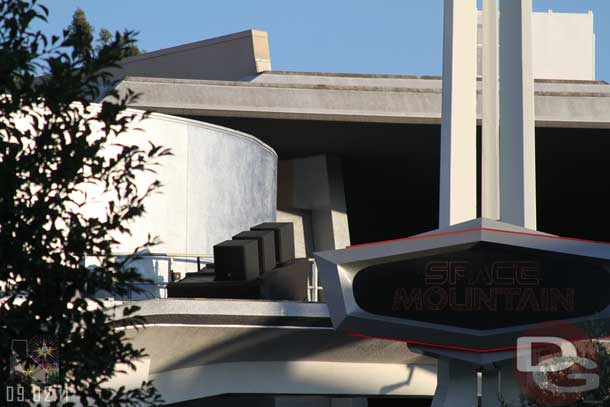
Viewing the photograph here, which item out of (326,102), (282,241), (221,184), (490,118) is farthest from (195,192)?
(326,102)

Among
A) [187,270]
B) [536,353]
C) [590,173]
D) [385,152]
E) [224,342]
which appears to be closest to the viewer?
[536,353]

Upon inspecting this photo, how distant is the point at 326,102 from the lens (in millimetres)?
34312

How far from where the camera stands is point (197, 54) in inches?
1708

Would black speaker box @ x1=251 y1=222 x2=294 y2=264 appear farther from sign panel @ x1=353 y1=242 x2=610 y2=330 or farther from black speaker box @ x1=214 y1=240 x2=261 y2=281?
sign panel @ x1=353 y1=242 x2=610 y2=330

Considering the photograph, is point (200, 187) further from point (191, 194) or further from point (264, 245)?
point (264, 245)

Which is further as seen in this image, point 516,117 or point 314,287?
point 314,287

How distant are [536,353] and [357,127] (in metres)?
16.6

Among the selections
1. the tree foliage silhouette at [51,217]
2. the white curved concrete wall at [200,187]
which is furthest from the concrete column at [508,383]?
the tree foliage silhouette at [51,217]

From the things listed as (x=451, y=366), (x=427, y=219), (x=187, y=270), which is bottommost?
(x=451, y=366)

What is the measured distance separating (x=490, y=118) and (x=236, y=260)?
7.21 metres

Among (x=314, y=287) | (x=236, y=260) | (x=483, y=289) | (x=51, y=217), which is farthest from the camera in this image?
(x=314, y=287)

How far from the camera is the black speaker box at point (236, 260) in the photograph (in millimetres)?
22281

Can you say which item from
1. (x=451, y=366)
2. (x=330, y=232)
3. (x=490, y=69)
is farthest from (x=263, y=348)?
(x=330, y=232)

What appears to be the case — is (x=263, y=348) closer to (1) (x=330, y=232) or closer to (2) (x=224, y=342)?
(2) (x=224, y=342)
